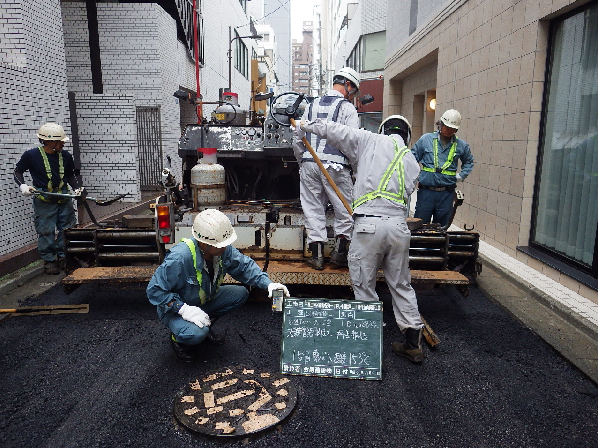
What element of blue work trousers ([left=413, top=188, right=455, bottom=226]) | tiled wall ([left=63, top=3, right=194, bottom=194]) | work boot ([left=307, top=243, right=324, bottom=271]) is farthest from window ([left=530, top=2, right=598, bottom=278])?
tiled wall ([left=63, top=3, right=194, bottom=194])

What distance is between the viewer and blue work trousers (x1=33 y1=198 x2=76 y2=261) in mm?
5902

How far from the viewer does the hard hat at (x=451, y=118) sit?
18.9 ft

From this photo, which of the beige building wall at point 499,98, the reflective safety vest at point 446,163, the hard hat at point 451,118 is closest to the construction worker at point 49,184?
the reflective safety vest at point 446,163

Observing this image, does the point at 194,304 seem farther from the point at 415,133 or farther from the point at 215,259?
the point at 415,133

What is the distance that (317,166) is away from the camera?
4426mm

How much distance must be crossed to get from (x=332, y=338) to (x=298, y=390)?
44 cm

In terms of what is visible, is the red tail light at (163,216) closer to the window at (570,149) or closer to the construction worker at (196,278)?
the construction worker at (196,278)

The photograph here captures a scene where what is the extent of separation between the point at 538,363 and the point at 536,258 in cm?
254

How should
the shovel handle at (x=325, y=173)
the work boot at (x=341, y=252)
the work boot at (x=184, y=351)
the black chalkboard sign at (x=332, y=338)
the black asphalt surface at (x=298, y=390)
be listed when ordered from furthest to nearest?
1. the work boot at (x=341, y=252)
2. the shovel handle at (x=325, y=173)
3. the work boot at (x=184, y=351)
4. the black chalkboard sign at (x=332, y=338)
5. the black asphalt surface at (x=298, y=390)

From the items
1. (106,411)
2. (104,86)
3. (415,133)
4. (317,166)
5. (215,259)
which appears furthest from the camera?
(415,133)

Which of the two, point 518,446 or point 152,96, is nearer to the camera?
point 518,446

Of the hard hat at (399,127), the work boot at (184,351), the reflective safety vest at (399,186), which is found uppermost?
the hard hat at (399,127)

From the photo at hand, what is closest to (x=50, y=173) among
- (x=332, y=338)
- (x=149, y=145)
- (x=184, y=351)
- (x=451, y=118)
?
(x=184, y=351)

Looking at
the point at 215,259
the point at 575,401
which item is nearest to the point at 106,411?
the point at 215,259
